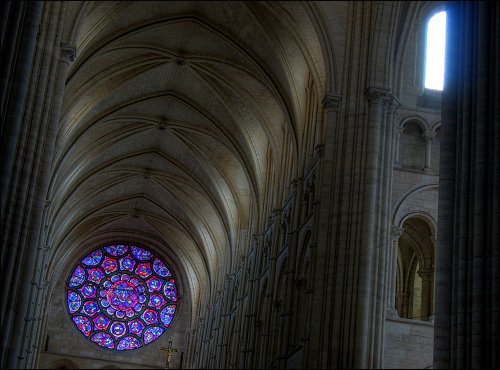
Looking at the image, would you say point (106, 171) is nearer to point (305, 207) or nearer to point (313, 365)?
point (305, 207)

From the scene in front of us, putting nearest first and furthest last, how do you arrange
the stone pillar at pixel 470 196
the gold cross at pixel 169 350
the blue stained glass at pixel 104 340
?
1. the stone pillar at pixel 470 196
2. the gold cross at pixel 169 350
3. the blue stained glass at pixel 104 340

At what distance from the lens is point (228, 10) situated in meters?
31.2

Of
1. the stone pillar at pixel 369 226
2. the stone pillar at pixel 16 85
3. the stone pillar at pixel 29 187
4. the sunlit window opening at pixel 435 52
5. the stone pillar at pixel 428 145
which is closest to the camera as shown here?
the stone pillar at pixel 16 85

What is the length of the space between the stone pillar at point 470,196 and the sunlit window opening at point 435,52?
406 inches

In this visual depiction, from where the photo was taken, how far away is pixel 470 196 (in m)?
15.3

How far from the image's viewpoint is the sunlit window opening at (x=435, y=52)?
2681cm

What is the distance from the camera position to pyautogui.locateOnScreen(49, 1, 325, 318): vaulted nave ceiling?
30.8m

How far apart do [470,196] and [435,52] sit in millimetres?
12562

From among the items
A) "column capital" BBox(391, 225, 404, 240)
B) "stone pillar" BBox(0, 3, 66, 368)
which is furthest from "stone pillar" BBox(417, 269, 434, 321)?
"stone pillar" BBox(0, 3, 66, 368)

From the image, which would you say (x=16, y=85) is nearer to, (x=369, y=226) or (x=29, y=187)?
(x=29, y=187)

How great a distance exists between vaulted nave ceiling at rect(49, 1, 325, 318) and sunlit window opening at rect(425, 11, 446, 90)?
3.02 metres

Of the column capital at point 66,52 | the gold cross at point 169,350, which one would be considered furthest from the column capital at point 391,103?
the gold cross at point 169,350

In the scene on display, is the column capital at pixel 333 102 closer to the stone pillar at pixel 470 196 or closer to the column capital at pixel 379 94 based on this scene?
the column capital at pixel 379 94

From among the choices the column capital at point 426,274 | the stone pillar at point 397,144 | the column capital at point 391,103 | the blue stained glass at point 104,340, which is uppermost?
the column capital at point 391,103
